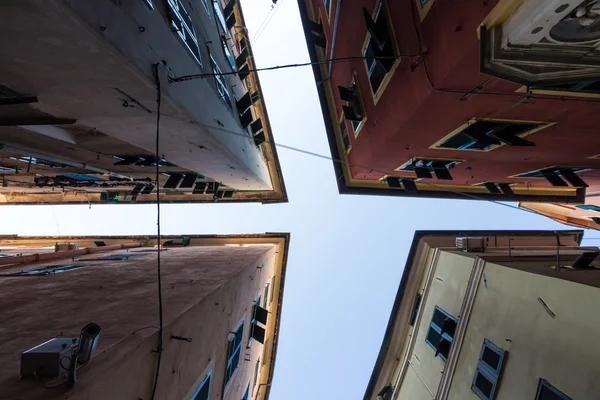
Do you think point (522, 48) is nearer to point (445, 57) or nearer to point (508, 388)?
point (445, 57)

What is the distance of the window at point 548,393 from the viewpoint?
19.6ft

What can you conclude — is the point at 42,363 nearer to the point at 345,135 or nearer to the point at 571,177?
the point at 345,135

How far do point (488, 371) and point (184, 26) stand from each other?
11162mm

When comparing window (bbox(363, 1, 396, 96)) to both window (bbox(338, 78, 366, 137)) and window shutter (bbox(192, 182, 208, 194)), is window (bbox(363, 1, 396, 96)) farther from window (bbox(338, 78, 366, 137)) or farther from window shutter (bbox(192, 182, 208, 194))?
window shutter (bbox(192, 182, 208, 194))

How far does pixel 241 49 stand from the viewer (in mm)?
16828

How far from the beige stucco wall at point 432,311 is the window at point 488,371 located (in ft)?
5.96

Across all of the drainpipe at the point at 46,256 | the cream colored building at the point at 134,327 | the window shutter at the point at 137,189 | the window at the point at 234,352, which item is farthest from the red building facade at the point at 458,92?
the drainpipe at the point at 46,256

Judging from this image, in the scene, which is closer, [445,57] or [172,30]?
[445,57]

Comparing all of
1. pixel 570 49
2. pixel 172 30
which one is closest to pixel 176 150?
pixel 172 30

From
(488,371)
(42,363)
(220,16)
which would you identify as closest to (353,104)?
(220,16)

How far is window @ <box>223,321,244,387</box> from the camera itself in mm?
8957

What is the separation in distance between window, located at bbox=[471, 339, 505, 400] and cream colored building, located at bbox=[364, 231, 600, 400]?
0.07 ft

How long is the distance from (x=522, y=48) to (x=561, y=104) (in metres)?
3.18

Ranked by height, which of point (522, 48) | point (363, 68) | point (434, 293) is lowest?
point (434, 293)
